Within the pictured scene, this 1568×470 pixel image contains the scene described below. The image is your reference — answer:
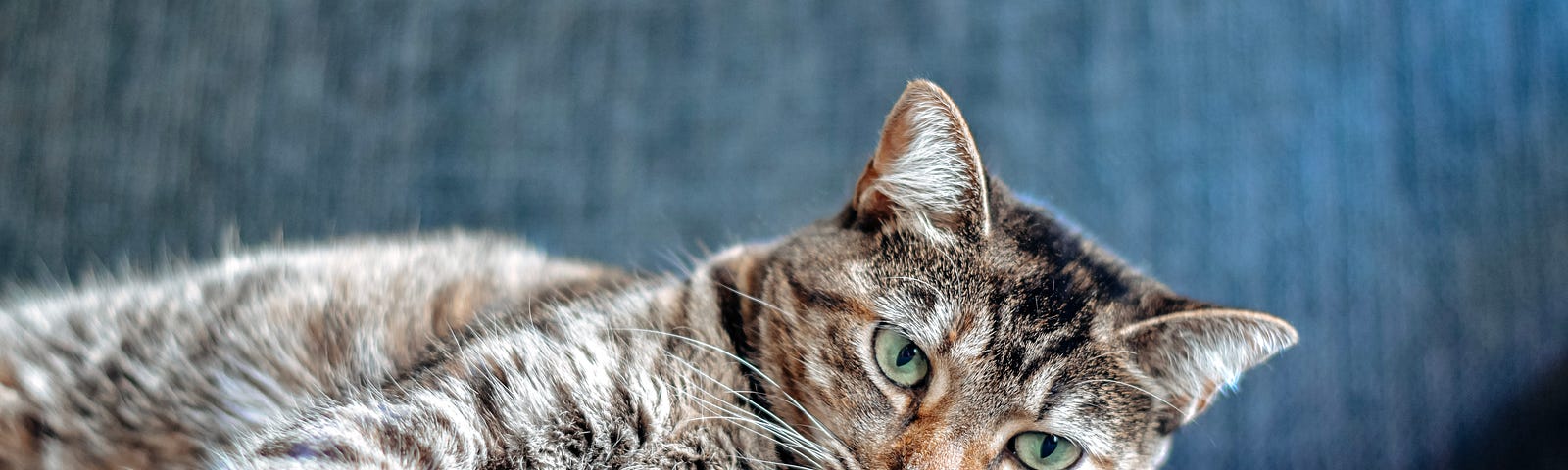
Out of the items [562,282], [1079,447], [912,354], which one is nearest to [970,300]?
[912,354]

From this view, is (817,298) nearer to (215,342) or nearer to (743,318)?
(743,318)

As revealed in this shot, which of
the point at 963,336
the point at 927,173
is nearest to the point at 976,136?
the point at 927,173

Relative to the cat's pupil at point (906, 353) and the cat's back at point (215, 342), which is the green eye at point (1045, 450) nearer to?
the cat's pupil at point (906, 353)

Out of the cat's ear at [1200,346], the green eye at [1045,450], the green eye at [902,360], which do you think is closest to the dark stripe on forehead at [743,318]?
the green eye at [902,360]

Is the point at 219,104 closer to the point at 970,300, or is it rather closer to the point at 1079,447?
the point at 970,300

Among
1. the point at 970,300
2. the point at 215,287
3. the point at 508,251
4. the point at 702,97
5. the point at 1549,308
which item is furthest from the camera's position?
the point at 702,97

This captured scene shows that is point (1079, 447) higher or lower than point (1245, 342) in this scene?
lower

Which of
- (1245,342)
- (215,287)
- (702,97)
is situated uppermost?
(702,97)
